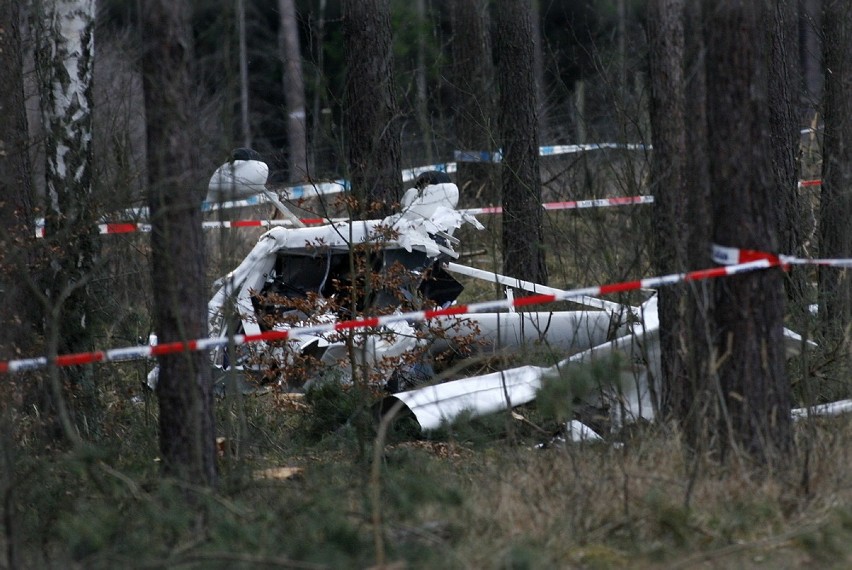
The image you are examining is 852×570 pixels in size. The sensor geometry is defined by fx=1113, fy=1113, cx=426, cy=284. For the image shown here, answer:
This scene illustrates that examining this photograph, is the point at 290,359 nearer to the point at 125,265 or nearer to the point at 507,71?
the point at 125,265

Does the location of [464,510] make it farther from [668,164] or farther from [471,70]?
[471,70]

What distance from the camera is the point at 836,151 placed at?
961cm

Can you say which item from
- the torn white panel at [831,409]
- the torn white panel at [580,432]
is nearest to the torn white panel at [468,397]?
the torn white panel at [580,432]

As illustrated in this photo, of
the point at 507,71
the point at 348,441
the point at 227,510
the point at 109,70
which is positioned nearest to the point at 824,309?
the point at 348,441

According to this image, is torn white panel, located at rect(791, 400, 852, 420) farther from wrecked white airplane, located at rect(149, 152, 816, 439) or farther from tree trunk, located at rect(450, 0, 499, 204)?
tree trunk, located at rect(450, 0, 499, 204)

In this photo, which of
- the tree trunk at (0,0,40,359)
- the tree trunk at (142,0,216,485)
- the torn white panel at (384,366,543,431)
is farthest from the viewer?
the tree trunk at (0,0,40,359)

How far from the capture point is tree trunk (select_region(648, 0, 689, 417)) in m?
6.86

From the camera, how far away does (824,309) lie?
8.88 m

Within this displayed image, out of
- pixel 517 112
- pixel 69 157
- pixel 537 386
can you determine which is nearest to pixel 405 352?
pixel 537 386

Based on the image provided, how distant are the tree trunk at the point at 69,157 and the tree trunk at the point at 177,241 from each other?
268 centimetres

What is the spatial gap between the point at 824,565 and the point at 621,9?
22.4 meters

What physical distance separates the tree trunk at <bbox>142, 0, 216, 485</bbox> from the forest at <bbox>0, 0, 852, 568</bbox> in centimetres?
1

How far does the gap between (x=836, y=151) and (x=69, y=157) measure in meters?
6.33

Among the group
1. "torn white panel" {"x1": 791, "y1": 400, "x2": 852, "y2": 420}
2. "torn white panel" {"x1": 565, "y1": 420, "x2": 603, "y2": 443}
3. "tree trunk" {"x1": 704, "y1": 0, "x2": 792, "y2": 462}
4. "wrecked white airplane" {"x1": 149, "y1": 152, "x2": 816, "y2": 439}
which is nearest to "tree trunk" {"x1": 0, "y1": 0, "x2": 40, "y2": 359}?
"wrecked white airplane" {"x1": 149, "y1": 152, "x2": 816, "y2": 439}
